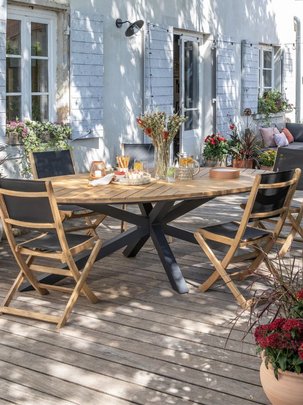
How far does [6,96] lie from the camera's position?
7.29 meters

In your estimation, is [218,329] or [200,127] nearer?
[218,329]

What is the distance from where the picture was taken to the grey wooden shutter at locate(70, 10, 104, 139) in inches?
310

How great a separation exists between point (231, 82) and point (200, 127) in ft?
3.67

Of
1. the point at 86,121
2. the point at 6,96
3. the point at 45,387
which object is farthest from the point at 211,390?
the point at 86,121

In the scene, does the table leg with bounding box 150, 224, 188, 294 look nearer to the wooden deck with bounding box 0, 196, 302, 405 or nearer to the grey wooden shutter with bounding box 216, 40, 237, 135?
the wooden deck with bounding box 0, 196, 302, 405

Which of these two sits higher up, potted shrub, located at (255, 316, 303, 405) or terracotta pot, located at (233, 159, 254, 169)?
terracotta pot, located at (233, 159, 254, 169)

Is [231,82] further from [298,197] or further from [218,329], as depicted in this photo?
[218,329]

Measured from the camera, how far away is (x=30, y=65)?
7555 millimetres

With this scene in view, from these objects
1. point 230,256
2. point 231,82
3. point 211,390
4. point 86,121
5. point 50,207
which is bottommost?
point 211,390

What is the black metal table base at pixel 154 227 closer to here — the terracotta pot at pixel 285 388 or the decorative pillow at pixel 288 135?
the terracotta pot at pixel 285 388

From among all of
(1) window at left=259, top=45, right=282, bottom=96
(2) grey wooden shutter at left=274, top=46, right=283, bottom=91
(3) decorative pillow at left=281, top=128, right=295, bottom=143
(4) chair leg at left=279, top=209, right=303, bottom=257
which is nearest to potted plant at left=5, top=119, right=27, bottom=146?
(4) chair leg at left=279, top=209, right=303, bottom=257

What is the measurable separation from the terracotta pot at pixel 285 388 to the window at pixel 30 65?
522 centimetres

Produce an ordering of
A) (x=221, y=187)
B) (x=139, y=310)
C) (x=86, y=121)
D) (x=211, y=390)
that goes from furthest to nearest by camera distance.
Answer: (x=86, y=121)
(x=221, y=187)
(x=139, y=310)
(x=211, y=390)

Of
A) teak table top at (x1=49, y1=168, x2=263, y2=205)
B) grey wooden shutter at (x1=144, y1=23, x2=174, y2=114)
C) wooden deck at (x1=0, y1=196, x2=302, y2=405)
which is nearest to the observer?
wooden deck at (x1=0, y1=196, x2=302, y2=405)
